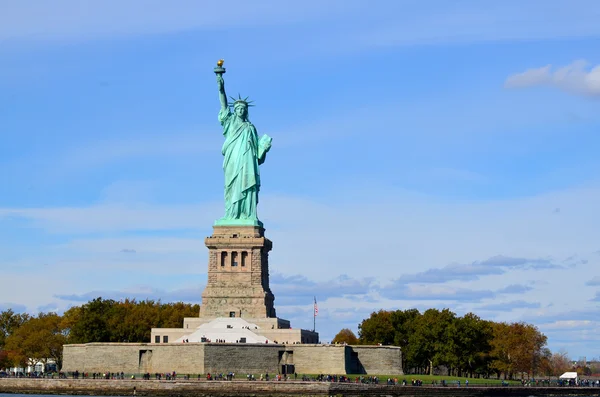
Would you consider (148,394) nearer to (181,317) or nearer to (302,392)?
(302,392)

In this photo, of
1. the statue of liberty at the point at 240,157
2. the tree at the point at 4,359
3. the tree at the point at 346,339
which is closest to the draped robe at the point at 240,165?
the statue of liberty at the point at 240,157

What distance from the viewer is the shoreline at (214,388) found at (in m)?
71.2

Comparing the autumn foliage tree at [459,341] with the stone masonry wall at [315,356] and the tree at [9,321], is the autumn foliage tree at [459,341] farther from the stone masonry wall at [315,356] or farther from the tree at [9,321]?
the tree at [9,321]

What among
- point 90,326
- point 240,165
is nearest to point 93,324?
point 90,326

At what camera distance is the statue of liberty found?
88062mm

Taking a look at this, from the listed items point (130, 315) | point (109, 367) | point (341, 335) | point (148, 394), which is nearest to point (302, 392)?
point (148, 394)

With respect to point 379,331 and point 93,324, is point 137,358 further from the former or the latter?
point 379,331

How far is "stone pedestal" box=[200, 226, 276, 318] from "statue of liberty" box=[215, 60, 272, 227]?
197cm

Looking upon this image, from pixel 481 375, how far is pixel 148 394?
4016 cm

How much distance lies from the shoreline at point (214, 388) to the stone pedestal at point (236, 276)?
12497 millimetres

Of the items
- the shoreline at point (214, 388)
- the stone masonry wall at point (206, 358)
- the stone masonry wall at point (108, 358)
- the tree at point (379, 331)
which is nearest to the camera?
the shoreline at point (214, 388)

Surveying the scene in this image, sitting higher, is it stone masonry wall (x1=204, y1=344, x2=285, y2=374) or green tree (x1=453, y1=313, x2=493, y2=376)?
green tree (x1=453, y1=313, x2=493, y2=376)

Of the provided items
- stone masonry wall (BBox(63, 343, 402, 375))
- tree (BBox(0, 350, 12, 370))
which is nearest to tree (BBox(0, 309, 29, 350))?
tree (BBox(0, 350, 12, 370))

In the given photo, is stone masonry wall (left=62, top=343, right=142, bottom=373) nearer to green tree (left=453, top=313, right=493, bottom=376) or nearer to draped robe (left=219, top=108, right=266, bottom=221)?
draped robe (left=219, top=108, right=266, bottom=221)
